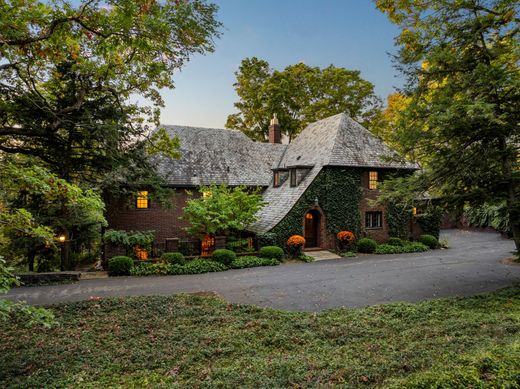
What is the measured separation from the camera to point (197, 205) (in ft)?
52.6

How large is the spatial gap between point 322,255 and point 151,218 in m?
10.5

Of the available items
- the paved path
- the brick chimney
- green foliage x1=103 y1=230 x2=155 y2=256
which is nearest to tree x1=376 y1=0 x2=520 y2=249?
the paved path

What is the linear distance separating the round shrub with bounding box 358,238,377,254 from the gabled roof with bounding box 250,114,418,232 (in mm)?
4662

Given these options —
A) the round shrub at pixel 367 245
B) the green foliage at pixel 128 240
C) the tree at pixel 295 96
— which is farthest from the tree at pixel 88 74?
the tree at pixel 295 96

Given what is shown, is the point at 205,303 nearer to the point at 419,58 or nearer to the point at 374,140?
the point at 419,58

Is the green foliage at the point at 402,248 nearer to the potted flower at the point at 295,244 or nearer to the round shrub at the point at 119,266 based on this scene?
the potted flower at the point at 295,244

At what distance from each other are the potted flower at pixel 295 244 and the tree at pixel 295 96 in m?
19.6

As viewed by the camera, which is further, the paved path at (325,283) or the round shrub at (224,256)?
the round shrub at (224,256)

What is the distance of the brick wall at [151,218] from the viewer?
18.0 metres

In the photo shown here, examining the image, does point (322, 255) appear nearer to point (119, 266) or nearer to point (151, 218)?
point (151, 218)

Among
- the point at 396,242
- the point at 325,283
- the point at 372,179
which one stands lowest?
the point at 325,283

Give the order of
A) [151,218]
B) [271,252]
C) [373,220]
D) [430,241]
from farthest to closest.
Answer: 1. [373,220]
2. [430,241]
3. [151,218]
4. [271,252]

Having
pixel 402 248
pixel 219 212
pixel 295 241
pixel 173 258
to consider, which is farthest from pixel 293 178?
pixel 173 258

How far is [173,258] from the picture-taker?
1471cm
